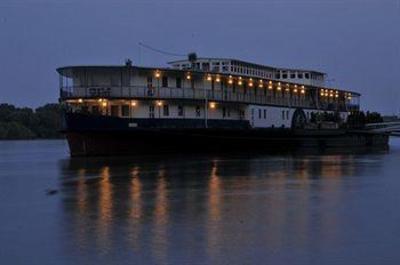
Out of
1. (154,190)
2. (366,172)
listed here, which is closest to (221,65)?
(366,172)

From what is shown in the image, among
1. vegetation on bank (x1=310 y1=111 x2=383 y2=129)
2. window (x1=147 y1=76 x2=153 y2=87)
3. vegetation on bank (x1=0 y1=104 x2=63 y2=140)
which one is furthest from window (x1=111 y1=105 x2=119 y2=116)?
vegetation on bank (x1=0 y1=104 x2=63 y2=140)

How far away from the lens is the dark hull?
132 feet

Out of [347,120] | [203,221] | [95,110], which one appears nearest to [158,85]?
[95,110]

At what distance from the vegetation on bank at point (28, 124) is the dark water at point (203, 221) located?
398ft

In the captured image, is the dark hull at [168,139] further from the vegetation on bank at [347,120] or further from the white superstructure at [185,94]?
the vegetation on bank at [347,120]

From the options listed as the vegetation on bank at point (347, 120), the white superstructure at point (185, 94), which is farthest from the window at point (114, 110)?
the vegetation on bank at point (347, 120)

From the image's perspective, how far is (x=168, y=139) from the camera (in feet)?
142

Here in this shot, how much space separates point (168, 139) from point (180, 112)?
294 cm

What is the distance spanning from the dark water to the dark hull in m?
16.1

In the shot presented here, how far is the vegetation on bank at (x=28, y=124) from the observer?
143 m

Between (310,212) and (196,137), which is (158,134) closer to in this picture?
(196,137)

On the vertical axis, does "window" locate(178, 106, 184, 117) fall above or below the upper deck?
below

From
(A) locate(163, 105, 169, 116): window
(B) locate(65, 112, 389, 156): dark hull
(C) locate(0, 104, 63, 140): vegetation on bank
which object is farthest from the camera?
(C) locate(0, 104, 63, 140): vegetation on bank

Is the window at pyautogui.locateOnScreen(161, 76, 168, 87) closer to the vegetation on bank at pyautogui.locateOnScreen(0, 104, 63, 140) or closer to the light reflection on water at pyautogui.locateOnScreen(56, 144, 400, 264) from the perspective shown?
the light reflection on water at pyautogui.locateOnScreen(56, 144, 400, 264)
